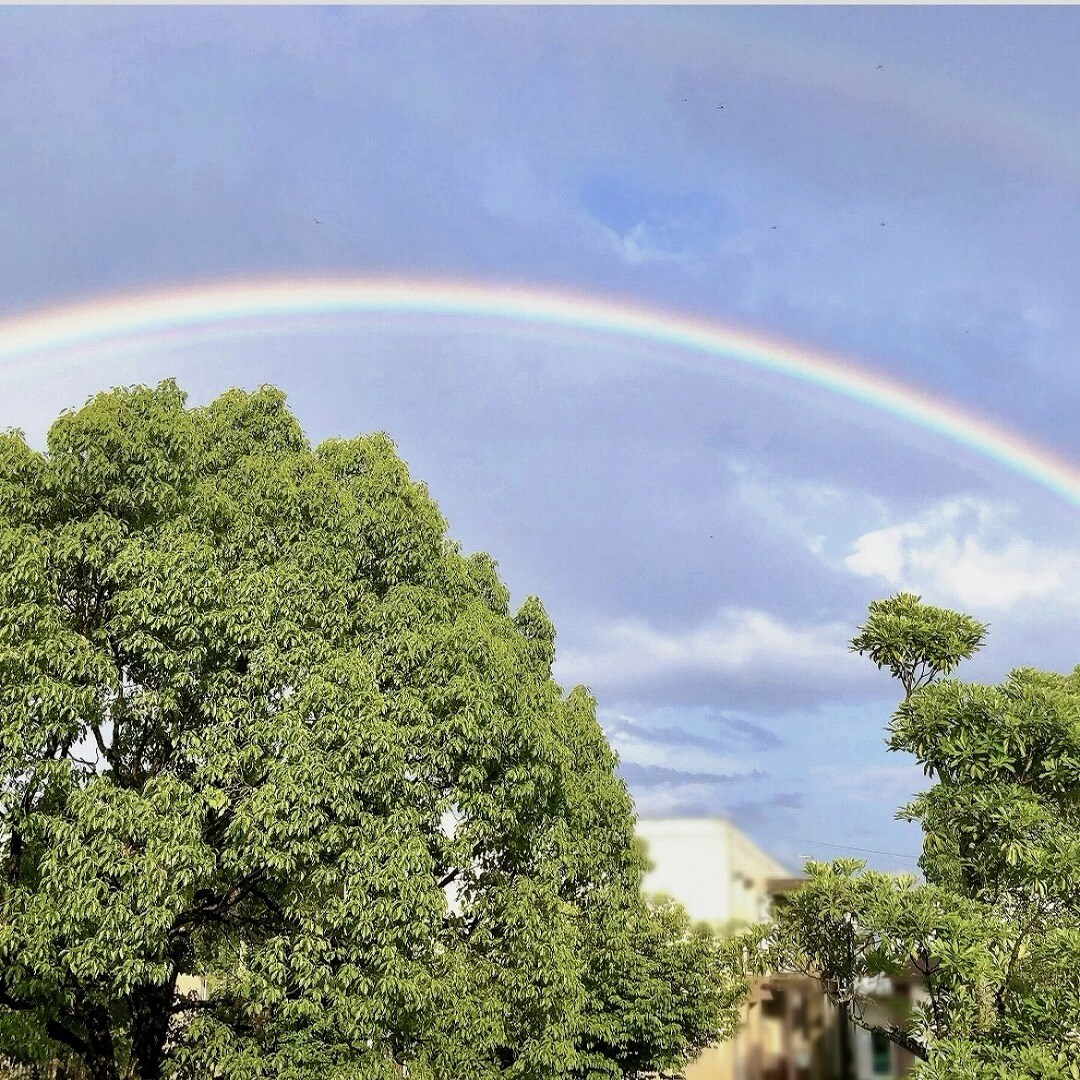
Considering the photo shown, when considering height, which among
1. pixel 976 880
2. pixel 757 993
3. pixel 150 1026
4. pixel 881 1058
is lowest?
pixel 881 1058

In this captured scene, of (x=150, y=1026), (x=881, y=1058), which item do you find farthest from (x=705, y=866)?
(x=150, y=1026)

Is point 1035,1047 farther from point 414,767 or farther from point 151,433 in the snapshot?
point 151,433

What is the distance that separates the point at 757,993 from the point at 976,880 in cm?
1190

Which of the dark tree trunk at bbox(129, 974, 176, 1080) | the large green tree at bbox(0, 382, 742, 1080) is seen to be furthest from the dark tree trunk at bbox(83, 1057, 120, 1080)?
the dark tree trunk at bbox(129, 974, 176, 1080)

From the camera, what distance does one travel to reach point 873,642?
30.7ft

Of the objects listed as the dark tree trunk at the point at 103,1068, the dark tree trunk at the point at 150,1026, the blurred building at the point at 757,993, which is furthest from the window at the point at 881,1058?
the dark tree trunk at the point at 103,1068

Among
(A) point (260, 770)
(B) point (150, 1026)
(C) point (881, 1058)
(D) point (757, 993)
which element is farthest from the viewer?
(D) point (757, 993)

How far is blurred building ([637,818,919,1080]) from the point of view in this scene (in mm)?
12422

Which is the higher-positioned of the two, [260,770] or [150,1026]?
[260,770]

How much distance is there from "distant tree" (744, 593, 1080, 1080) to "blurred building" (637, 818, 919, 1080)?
0.94 m

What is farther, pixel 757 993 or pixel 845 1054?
pixel 757 993

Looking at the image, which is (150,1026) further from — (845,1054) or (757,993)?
(757,993)

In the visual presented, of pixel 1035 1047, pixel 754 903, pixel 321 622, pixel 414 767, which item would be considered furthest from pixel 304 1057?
pixel 754 903

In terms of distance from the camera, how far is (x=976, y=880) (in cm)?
877
